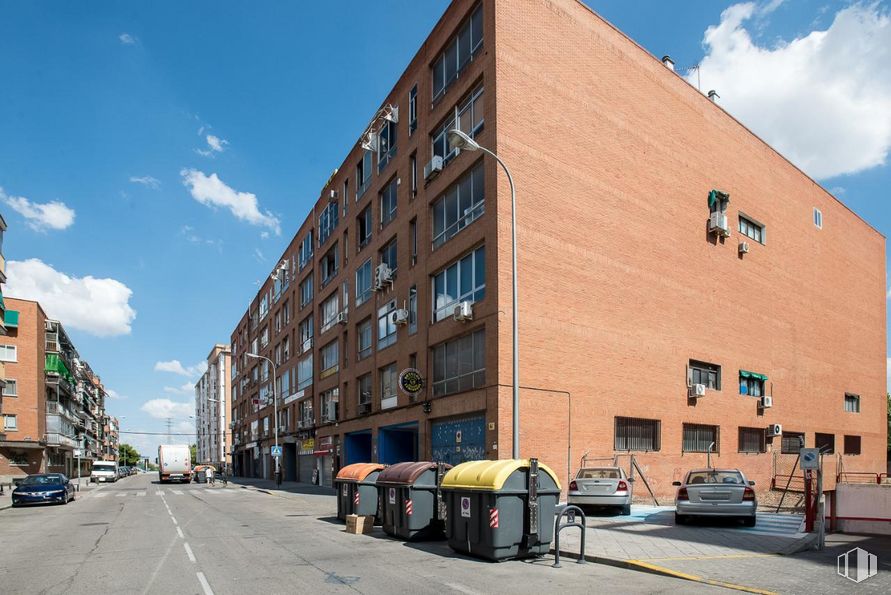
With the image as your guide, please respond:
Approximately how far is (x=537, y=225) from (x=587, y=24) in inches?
342

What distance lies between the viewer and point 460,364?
2431cm

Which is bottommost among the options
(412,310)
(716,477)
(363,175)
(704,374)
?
(716,477)

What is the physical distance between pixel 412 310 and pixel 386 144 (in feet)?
30.9

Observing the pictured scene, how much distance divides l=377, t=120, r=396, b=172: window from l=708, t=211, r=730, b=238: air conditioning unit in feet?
47.7

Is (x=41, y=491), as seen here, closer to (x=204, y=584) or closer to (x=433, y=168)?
(x=433, y=168)

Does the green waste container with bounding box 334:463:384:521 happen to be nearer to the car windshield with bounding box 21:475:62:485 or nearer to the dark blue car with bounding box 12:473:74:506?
the dark blue car with bounding box 12:473:74:506

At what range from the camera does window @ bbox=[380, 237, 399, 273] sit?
3155 cm

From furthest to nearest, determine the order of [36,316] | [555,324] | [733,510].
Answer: [36,316], [555,324], [733,510]

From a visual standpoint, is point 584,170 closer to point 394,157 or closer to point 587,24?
point 587,24

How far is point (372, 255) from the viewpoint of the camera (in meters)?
34.1

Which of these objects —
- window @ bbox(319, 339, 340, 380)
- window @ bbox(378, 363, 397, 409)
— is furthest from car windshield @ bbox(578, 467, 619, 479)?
window @ bbox(319, 339, 340, 380)

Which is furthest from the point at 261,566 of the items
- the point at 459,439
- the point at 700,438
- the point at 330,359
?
the point at 330,359

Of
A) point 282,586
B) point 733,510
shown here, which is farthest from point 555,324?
point 282,586

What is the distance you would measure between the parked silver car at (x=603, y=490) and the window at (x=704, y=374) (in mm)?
10149
